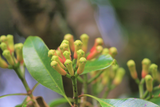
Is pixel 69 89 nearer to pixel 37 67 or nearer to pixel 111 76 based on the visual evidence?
pixel 111 76

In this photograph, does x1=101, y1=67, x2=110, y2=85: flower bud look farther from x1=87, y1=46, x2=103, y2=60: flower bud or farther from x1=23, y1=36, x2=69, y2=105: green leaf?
x1=23, y1=36, x2=69, y2=105: green leaf

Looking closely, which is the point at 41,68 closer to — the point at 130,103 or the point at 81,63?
the point at 81,63

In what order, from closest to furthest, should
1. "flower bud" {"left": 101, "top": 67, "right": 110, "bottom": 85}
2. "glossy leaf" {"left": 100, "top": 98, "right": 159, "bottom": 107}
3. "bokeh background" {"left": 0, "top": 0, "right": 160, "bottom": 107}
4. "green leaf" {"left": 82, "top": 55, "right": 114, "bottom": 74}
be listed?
"glossy leaf" {"left": 100, "top": 98, "right": 159, "bottom": 107} < "green leaf" {"left": 82, "top": 55, "right": 114, "bottom": 74} < "flower bud" {"left": 101, "top": 67, "right": 110, "bottom": 85} < "bokeh background" {"left": 0, "top": 0, "right": 160, "bottom": 107}

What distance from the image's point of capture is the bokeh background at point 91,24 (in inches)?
57.8

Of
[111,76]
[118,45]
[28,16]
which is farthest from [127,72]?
[28,16]

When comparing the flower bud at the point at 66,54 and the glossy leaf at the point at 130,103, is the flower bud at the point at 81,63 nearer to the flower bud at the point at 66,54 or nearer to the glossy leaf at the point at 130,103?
the flower bud at the point at 66,54

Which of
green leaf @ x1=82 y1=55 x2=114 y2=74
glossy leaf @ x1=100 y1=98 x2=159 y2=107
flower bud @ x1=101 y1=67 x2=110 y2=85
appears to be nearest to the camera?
glossy leaf @ x1=100 y1=98 x2=159 y2=107

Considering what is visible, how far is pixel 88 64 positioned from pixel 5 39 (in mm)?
373

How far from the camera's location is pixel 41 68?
2.30 feet

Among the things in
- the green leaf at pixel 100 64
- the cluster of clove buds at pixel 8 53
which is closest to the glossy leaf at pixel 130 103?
the green leaf at pixel 100 64

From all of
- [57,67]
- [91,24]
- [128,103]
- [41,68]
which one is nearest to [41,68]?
[41,68]

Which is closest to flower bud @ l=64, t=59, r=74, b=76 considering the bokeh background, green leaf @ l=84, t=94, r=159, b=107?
green leaf @ l=84, t=94, r=159, b=107

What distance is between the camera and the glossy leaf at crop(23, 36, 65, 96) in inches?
26.9

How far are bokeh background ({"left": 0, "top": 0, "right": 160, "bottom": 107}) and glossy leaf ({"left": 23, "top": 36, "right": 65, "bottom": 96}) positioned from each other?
30.0 inches
